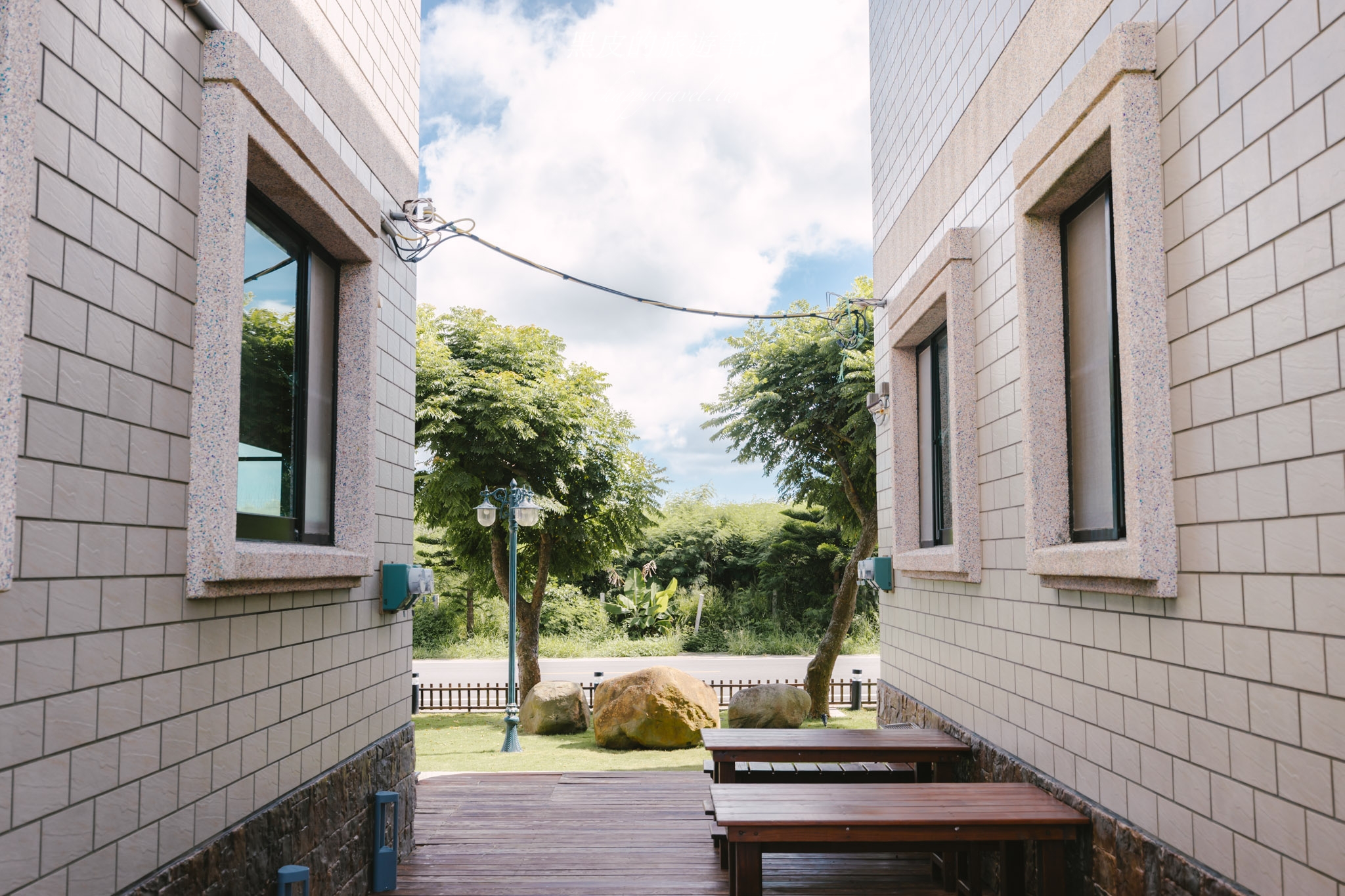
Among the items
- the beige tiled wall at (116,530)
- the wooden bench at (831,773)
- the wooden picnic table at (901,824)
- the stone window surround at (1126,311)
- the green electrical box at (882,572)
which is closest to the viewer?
the beige tiled wall at (116,530)

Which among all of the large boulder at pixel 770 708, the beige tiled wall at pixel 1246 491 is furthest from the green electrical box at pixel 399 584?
the large boulder at pixel 770 708

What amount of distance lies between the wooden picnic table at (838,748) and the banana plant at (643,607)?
19401mm

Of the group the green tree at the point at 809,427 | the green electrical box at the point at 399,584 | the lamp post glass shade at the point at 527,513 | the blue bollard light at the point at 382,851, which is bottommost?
the blue bollard light at the point at 382,851

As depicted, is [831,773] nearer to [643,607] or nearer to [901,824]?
[901,824]

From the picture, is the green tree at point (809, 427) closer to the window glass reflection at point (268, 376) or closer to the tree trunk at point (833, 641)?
the tree trunk at point (833, 641)

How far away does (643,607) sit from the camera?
82.9 feet

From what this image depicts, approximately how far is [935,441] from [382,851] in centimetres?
422

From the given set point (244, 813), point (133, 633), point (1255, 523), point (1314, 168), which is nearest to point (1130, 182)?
point (1314, 168)

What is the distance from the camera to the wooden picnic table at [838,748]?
5.01 m

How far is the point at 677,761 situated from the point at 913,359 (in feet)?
18.0

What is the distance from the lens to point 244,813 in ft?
11.2

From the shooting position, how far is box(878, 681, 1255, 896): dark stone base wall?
278 cm

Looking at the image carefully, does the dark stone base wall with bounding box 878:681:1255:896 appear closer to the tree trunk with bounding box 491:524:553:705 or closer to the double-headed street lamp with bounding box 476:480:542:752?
the double-headed street lamp with bounding box 476:480:542:752

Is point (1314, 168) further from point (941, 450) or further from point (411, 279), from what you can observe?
point (411, 279)
